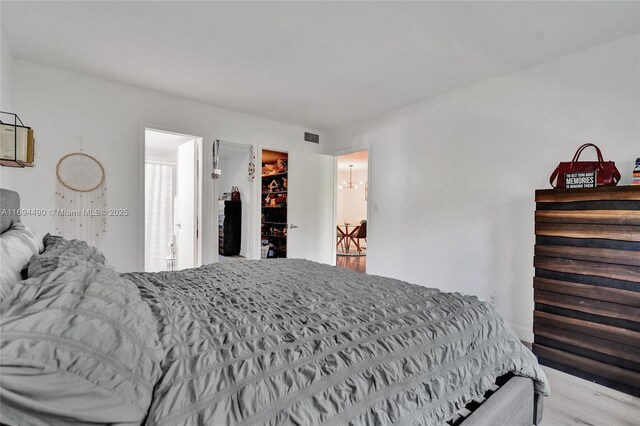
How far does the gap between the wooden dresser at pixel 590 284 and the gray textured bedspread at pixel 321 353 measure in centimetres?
97

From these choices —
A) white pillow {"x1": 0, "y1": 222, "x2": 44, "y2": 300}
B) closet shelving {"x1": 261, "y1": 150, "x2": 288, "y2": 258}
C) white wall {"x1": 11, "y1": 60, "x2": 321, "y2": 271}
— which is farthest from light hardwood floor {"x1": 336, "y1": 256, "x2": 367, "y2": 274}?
white pillow {"x1": 0, "y1": 222, "x2": 44, "y2": 300}

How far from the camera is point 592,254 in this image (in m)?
2.13

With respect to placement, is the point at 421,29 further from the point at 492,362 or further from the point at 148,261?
the point at 148,261

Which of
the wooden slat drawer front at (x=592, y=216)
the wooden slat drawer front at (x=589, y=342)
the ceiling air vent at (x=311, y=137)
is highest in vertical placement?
the ceiling air vent at (x=311, y=137)

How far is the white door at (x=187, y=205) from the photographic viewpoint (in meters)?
3.95

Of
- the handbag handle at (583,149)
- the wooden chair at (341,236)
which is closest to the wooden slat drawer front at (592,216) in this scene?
the handbag handle at (583,149)

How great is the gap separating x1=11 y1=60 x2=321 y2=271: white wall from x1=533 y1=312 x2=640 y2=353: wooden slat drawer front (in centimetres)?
362

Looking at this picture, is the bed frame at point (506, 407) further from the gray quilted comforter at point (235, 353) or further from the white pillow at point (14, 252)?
Answer: the white pillow at point (14, 252)

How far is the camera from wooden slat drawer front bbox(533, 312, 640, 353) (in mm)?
1963

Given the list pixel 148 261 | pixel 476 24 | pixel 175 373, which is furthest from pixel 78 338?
pixel 148 261

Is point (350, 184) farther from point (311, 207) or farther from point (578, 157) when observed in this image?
point (578, 157)

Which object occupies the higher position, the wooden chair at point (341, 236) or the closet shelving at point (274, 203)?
the closet shelving at point (274, 203)

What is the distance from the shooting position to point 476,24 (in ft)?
7.10

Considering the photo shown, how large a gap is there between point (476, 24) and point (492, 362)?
225cm
